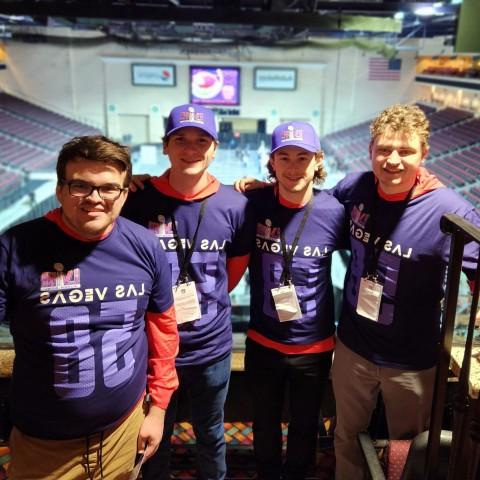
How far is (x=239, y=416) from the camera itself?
75.3 inches

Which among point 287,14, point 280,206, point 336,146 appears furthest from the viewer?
point 336,146

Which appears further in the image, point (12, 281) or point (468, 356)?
point (12, 281)

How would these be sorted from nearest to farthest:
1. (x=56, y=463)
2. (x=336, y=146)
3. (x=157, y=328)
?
1. (x=56, y=463)
2. (x=157, y=328)
3. (x=336, y=146)

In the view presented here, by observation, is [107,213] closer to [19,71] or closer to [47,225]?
[47,225]

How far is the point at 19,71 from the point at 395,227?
10.1 m

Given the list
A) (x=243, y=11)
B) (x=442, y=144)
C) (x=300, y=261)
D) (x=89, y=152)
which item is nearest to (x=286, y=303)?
(x=300, y=261)

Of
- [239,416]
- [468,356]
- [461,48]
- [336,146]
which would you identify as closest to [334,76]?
[336,146]

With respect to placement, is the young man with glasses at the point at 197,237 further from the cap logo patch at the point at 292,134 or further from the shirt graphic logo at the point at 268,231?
the cap logo patch at the point at 292,134

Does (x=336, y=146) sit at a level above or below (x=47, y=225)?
below

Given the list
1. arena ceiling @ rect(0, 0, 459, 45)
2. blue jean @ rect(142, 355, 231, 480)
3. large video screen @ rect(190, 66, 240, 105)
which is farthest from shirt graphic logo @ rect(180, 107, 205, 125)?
large video screen @ rect(190, 66, 240, 105)

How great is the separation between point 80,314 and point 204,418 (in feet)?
2.11

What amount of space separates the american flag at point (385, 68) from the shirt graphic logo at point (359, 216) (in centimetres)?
915

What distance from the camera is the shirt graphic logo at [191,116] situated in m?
1.28

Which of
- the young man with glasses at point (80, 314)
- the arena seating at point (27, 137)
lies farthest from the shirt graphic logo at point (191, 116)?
the arena seating at point (27, 137)
